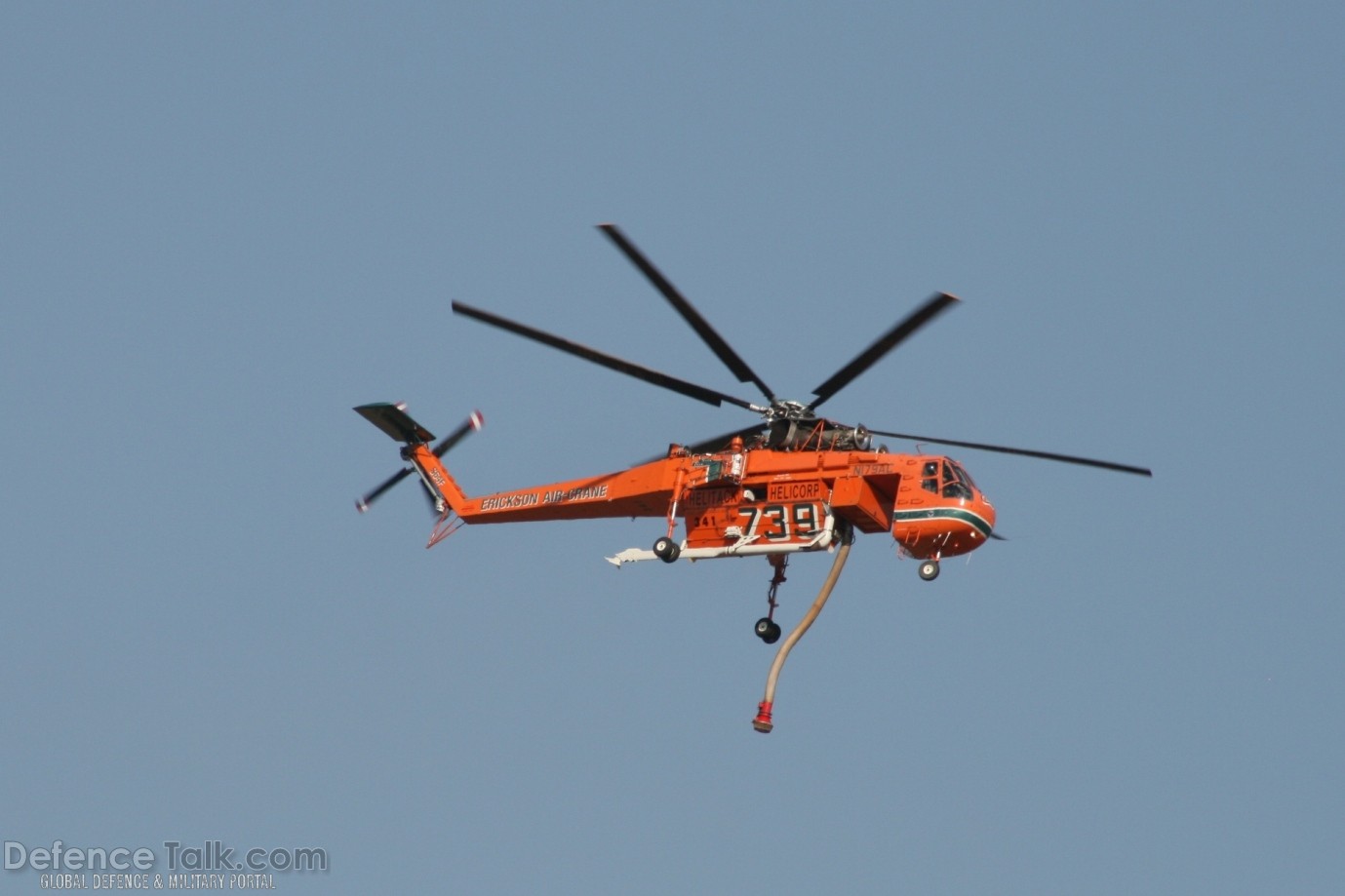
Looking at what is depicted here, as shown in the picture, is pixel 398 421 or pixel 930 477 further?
pixel 398 421

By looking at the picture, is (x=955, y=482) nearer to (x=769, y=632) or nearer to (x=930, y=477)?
(x=930, y=477)

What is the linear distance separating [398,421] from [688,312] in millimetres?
11227

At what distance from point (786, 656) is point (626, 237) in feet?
26.8

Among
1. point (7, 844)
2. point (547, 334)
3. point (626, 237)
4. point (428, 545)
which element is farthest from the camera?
point (428, 545)

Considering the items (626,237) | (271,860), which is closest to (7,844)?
(271,860)

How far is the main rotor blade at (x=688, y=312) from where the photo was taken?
34.3 metres

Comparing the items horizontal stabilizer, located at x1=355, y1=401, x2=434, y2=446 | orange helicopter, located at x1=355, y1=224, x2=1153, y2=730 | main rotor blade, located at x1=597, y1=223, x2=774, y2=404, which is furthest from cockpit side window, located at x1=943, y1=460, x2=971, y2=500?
horizontal stabilizer, located at x1=355, y1=401, x2=434, y2=446

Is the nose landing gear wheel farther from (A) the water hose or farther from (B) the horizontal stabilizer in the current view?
(B) the horizontal stabilizer

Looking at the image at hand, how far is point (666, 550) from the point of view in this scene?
3834cm

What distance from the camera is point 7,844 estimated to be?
130 feet

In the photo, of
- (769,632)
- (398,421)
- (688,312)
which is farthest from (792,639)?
(398,421)

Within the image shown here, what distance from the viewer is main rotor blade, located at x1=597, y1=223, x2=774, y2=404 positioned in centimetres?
3431

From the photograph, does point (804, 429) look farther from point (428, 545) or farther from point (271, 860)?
point (271, 860)

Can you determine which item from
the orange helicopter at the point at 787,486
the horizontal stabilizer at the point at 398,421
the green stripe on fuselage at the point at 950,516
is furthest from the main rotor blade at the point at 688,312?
the horizontal stabilizer at the point at 398,421
